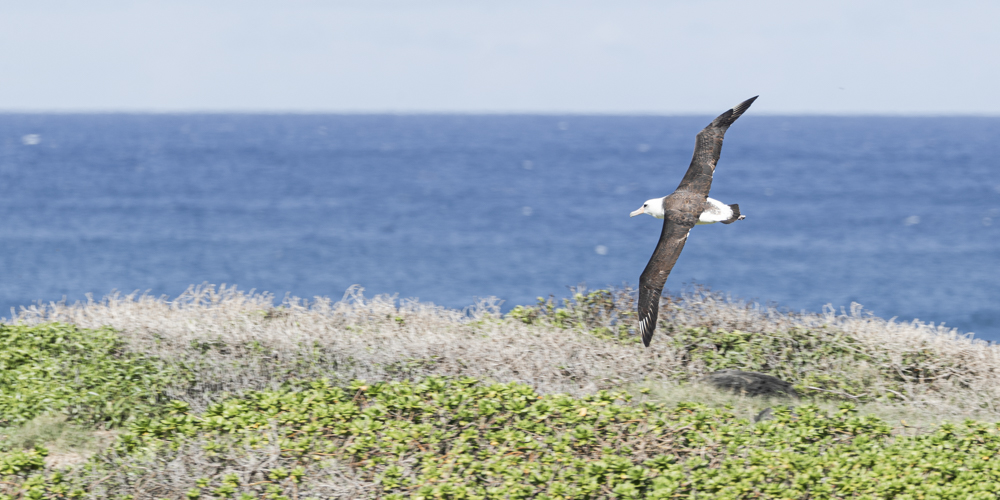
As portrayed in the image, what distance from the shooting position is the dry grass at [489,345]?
10.2 m

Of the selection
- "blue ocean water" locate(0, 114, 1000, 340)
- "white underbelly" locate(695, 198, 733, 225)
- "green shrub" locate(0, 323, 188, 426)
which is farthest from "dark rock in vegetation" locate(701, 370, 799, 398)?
"blue ocean water" locate(0, 114, 1000, 340)

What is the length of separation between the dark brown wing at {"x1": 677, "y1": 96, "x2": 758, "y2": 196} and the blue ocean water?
12.7 m

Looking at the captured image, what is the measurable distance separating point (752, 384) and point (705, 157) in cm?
287

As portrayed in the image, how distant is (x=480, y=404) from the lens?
849 cm

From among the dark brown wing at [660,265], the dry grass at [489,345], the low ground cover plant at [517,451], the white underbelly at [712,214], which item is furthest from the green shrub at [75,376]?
the white underbelly at [712,214]

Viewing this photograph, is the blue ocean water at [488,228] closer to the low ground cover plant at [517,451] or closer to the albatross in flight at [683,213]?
the albatross in flight at [683,213]

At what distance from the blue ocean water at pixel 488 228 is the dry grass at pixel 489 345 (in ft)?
30.0

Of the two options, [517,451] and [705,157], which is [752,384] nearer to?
[705,157]

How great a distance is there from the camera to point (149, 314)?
12.0 meters

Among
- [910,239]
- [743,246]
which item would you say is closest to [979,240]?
[910,239]

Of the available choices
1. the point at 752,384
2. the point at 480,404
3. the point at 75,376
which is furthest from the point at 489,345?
the point at 75,376

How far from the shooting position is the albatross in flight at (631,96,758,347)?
8.54 meters

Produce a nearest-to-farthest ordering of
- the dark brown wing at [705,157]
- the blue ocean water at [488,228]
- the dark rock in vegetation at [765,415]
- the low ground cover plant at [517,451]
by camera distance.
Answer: the low ground cover plant at [517,451] < the dark brown wing at [705,157] < the dark rock in vegetation at [765,415] < the blue ocean water at [488,228]

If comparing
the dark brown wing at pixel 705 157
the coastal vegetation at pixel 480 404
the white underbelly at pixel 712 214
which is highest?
the dark brown wing at pixel 705 157
